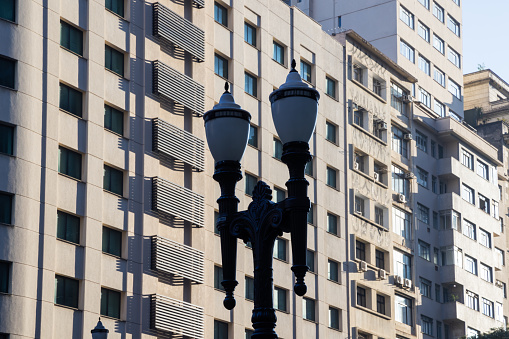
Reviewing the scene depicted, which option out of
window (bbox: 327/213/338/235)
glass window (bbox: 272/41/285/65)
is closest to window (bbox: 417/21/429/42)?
glass window (bbox: 272/41/285/65)

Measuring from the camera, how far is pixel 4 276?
1400 inches

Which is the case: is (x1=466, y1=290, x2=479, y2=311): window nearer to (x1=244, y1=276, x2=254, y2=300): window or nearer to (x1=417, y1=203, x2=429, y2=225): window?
(x1=417, y1=203, x2=429, y2=225): window

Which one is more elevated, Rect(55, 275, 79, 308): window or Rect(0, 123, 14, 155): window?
Rect(0, 123, 14, 155): window

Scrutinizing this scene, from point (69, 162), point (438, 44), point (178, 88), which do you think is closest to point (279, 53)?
point (178, 88)

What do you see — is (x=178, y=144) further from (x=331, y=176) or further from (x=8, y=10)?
(x=331, y=176)

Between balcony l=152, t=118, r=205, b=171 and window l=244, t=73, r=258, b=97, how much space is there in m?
5.65

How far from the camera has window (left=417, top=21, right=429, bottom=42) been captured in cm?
7347

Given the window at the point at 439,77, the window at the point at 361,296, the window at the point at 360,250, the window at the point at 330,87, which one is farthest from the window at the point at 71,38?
the window at the point at 439,77

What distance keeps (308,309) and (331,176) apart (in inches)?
305

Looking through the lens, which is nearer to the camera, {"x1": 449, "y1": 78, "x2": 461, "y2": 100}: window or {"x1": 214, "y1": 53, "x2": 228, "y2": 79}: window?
{"x1": 214, "y1": 53, "x2": 228, "y2": 79}: window

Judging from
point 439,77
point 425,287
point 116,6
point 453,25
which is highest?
point 453,25

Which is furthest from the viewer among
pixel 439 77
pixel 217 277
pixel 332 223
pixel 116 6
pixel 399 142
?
pixel 439 77

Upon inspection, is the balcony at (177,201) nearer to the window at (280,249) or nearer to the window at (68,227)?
the window at (68,227)

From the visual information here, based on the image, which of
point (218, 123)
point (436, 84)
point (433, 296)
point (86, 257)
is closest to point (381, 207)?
point (433, 296)
